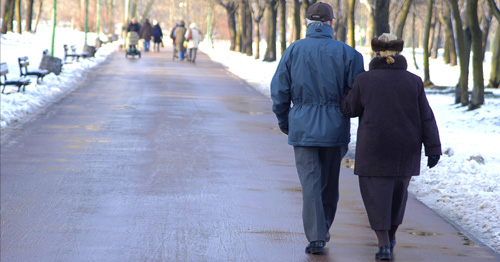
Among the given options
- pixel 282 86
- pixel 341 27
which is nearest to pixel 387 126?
pixel 282 86

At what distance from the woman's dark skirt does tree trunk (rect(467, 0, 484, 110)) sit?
11661 mm

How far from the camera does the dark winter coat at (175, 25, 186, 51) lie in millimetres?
36656

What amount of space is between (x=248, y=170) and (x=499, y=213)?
10.7ft

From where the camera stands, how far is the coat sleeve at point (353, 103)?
18.5 ft

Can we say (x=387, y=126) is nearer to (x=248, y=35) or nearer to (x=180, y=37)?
(x=180, y=37)

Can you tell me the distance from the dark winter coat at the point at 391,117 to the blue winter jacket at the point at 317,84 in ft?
0.40

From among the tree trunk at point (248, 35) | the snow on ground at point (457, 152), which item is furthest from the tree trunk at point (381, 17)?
the tree trunk at point (248, 35)

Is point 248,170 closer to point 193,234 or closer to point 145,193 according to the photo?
point 145,193

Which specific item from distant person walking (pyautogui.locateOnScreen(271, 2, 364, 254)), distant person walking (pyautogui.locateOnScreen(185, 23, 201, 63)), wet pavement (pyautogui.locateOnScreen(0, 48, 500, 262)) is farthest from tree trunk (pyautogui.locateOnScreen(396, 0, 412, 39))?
distant person walking (pyautogui.locateOnScreen(271, 2, 364, 254))

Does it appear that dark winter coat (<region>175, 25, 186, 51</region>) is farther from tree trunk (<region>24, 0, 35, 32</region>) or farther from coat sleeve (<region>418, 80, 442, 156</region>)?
coat sleeve (<region>418, 80, 442, 156</region>)

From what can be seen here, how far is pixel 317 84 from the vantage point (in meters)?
5.80

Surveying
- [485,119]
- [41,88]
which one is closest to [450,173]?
[485,119]

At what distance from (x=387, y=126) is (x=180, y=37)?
31.6m

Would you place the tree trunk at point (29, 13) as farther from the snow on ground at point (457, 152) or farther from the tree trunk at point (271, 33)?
the snow on ground at point (457, 152)
